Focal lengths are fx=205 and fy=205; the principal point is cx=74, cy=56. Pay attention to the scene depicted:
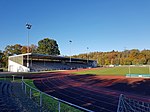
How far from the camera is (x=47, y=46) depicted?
4562 inches

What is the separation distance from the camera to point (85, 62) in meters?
110

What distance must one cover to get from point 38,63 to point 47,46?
3788cm

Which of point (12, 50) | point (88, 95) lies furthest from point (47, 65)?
point (88, 95)

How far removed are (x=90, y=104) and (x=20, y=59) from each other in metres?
54.4

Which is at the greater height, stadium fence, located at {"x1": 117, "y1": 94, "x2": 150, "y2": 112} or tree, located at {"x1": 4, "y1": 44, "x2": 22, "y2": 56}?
tree, located at {"x1": 4, "y1": 44, "x2": 22, "y2": 56}

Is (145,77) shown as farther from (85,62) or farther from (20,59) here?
(85,62)

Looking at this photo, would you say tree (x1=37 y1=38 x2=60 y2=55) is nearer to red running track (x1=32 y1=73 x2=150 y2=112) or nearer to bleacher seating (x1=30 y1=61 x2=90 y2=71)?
bleacher seating (x1=30 y1=61 x2=90 y2=71)

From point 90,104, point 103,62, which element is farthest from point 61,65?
point 90,104

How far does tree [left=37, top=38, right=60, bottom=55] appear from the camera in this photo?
379 ft

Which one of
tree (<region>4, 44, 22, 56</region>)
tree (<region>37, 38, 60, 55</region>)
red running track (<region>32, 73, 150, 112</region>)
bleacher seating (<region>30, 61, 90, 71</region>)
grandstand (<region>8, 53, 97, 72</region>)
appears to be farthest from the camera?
tree (<region>37, 38, 60, 55</region>)

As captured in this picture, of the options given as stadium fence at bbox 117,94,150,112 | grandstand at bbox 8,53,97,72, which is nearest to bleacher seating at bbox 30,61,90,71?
grandstand at bbox 8,53,97,72

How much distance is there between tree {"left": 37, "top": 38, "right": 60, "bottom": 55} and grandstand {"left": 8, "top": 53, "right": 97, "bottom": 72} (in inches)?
775

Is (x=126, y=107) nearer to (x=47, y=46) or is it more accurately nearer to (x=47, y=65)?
(x=47, y=65)

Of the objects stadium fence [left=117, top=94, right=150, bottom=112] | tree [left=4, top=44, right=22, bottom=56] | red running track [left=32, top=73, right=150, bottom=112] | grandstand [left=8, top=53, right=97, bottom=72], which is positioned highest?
tree [left=4, top=44, right=22, bottom=56]
